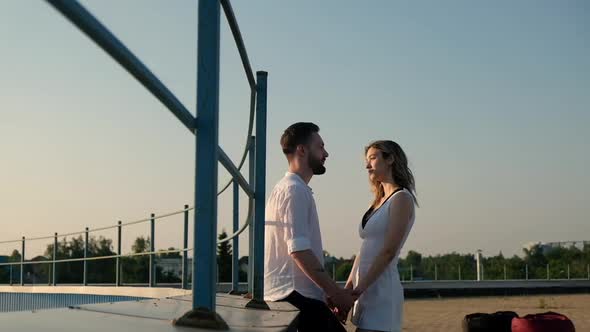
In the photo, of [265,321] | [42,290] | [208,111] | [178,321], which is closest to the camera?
[178,321]

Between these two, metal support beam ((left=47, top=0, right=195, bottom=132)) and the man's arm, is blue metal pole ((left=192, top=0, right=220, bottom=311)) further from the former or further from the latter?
the man's arm

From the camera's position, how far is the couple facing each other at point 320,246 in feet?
7.70

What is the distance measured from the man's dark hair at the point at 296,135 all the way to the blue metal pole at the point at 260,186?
0.08 metres

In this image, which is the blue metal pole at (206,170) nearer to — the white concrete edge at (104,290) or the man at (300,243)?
the man at (300,243)

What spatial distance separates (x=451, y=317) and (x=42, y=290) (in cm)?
767

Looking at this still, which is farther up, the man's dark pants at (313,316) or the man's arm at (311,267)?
the man's arm at (311,267)

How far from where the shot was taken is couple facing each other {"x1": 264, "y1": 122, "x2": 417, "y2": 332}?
92.4 inches

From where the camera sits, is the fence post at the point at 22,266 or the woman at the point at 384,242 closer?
the woman at the point at 384,242

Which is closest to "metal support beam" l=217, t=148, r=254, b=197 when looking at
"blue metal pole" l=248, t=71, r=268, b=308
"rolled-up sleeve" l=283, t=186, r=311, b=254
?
"blue metal pole" l=248, t=71, r=268, b=308

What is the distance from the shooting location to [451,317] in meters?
13.6

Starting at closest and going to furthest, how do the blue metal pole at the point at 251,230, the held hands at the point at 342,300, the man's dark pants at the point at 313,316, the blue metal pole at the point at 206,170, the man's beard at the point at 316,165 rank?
the blue metal pole at the point at 206,170, the man's dark pants at the point at 313,316, the held hands at the point at 342,300, the man's beard at the point at 316,165, the blue metal pole at the point at 251,230

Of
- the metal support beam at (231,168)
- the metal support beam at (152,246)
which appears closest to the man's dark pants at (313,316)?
the metal support beam at (231,168)

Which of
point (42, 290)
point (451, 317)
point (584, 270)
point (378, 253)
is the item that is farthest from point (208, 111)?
point (584, 270)

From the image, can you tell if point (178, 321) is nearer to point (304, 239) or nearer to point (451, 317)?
Answer: point (304, 239)
